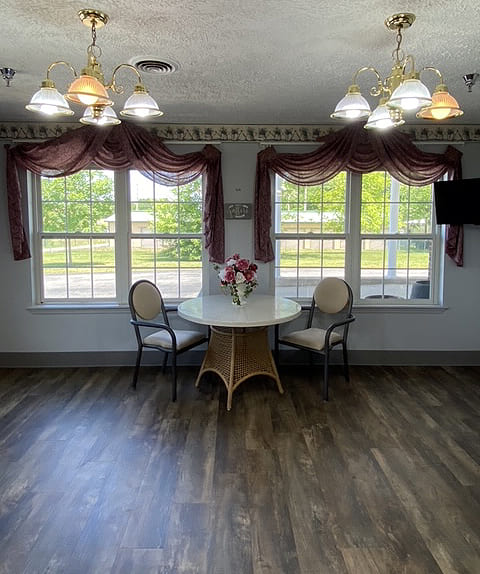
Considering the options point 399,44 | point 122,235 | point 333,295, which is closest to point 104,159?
point 122,235

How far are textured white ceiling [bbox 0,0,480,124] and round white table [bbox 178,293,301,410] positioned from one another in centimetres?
176

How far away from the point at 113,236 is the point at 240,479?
9.89 ft

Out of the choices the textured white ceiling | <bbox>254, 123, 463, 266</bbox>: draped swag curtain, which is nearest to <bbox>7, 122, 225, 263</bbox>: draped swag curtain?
<bbox>254, 123, 463, 266</bbox>: draped swag curtain

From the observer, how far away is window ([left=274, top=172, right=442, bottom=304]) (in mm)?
4879

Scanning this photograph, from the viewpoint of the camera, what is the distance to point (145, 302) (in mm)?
4387

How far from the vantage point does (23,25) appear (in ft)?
7.91

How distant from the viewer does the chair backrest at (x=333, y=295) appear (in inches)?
178

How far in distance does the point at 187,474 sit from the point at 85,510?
0.61 m

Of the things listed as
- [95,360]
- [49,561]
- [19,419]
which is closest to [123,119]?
[95,360]

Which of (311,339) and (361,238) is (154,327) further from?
(361,238)

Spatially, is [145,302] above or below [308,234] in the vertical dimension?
below

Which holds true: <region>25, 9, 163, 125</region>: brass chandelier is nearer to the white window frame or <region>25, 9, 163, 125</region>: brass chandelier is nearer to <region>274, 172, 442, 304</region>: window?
the white window frame

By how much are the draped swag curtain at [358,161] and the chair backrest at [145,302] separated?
141 centimetres

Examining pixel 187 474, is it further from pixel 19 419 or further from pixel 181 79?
pixel 181 79
